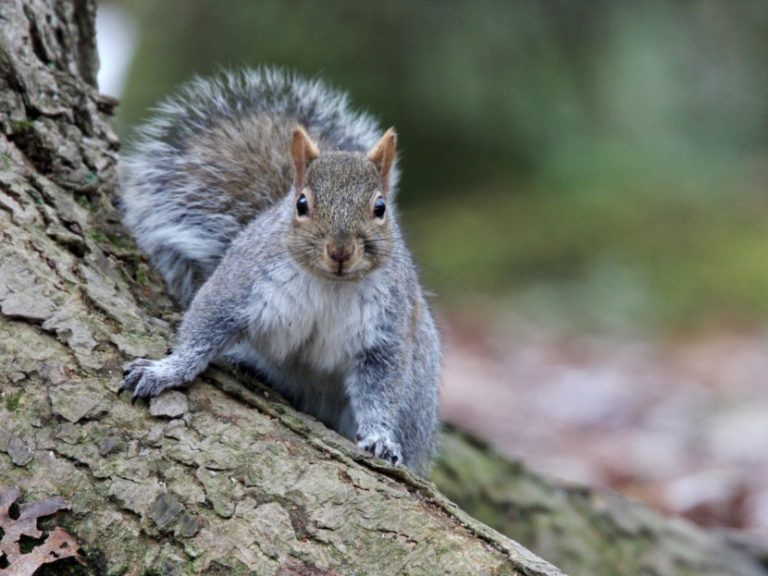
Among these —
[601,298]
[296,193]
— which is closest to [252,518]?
[296,193]

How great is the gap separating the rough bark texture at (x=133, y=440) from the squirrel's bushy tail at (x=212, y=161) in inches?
6.8

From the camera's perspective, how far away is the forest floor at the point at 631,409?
11.2ft

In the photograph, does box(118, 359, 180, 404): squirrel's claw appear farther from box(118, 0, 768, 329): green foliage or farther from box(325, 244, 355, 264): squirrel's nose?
box(118, 0, 768, 329): green foliage

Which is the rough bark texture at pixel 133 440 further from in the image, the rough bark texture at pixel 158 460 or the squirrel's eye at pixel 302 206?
the squirrel's eye at pixel 302 206

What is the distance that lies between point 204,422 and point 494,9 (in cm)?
516

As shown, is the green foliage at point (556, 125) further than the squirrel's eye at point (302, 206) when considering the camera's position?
Yes

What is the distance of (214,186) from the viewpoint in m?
2.47

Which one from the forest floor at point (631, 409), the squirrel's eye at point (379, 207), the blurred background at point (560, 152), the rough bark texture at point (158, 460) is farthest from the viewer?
the blurred background at point (560, 152)

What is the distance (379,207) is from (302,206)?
0.15 metres

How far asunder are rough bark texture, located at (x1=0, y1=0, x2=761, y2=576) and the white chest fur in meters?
0.13

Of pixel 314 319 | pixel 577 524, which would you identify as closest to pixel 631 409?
pixel 577 524

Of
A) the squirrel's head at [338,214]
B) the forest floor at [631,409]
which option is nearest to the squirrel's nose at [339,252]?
the squirrel's head at [338,214]

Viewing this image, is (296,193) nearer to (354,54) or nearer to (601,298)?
(601,298)

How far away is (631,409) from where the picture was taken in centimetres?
446
